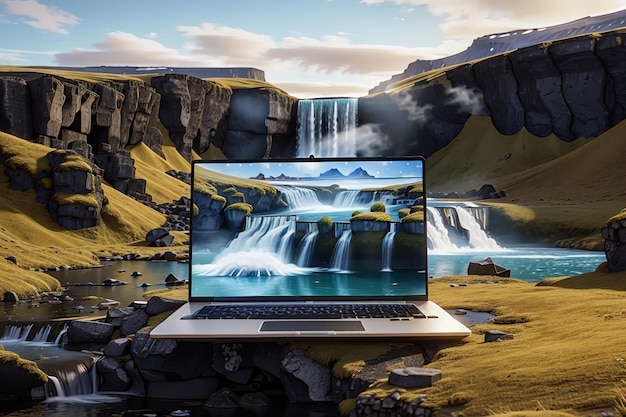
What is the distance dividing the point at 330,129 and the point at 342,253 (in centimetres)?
14271

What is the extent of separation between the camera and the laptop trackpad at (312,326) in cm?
1074

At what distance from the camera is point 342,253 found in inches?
518

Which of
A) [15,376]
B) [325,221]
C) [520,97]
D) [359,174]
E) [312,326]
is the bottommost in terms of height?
[15,376]

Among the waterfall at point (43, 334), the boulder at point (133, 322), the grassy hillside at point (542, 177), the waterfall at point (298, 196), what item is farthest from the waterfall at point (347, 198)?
the grassy hillside at point (542, 177)

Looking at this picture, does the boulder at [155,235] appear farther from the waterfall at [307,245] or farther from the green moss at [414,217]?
the green moss at [414,217]

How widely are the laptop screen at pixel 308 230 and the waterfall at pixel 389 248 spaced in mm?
19

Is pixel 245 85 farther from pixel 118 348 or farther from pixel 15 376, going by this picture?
pixel 15 376

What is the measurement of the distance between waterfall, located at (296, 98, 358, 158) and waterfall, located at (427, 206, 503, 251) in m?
76.3

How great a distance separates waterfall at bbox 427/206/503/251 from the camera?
7125 cm

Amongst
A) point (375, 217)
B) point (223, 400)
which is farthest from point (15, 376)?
point (375, 217)

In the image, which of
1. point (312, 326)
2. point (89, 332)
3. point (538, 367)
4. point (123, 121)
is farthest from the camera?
point (123, 121)

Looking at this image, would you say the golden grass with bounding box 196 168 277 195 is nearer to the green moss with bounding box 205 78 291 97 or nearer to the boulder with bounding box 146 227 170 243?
the boulder with bounding box 146 227 170 243

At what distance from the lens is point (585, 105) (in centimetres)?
13412

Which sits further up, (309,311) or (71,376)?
A: (309,311)
